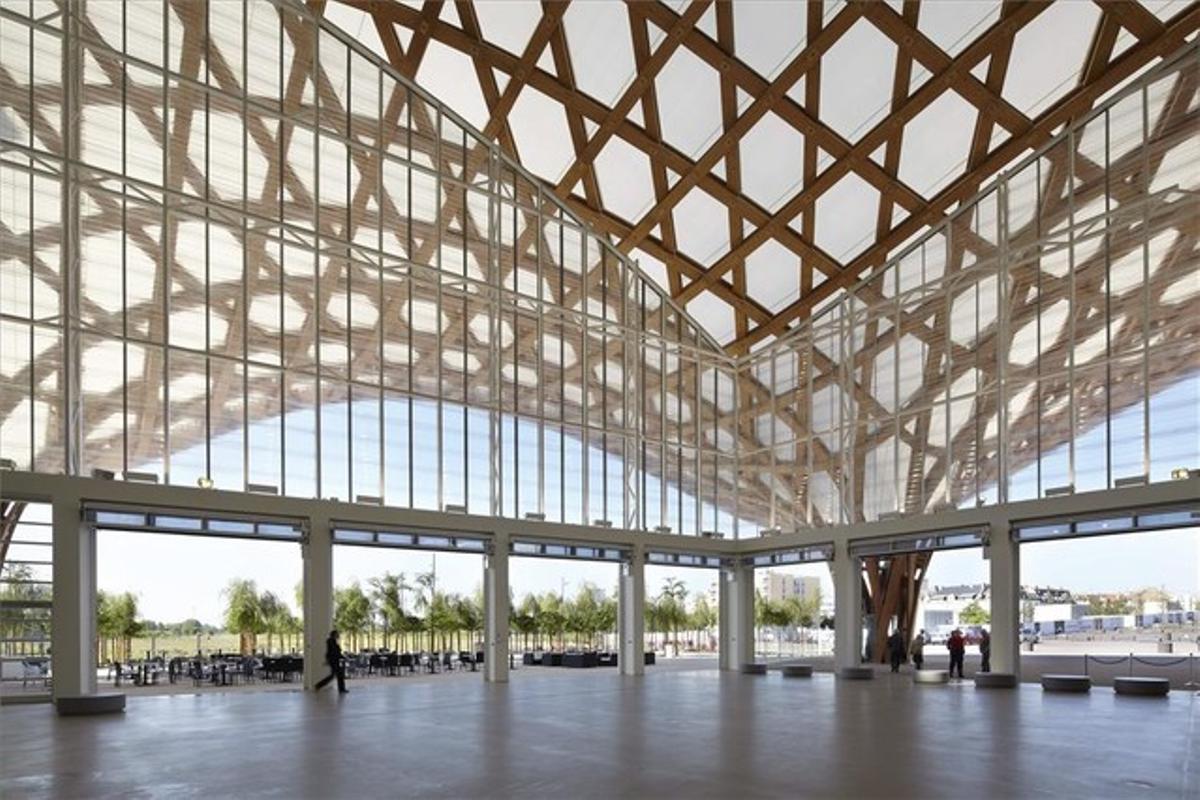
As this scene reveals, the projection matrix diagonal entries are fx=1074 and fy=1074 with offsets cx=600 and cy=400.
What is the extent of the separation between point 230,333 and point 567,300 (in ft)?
35.2

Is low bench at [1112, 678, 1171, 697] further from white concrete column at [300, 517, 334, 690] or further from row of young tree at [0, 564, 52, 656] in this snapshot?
row of young tree at [0, 564, 52, 656]

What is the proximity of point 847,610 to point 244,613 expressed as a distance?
16.8m

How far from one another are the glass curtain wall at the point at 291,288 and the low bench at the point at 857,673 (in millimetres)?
7314

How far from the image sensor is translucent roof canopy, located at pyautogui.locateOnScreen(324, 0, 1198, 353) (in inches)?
1022

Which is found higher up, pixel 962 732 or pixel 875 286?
pixel 875 286

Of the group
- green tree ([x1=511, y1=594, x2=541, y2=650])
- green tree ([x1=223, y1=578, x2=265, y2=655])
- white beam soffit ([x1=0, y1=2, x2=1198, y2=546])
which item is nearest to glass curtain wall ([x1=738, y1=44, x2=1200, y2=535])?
white beam soffit ([x1=0, y1=2, x2=1198, y2=546])

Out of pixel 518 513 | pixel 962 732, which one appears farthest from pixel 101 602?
pixel 962 732

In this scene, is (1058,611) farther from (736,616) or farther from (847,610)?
(736,616)

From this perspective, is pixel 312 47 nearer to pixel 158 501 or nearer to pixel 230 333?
pixel 230 333

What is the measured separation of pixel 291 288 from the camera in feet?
84.8

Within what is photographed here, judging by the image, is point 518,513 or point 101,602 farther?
point 518,513

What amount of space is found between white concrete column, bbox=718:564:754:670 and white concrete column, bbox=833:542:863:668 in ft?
13.8

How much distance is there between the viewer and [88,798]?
400 inches

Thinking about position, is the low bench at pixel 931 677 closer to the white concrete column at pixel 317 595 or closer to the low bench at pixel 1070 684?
the low bench at pixel 1070 684
